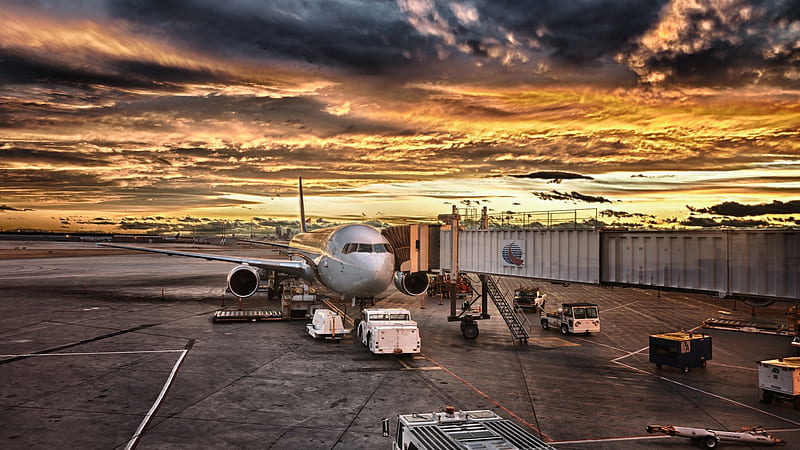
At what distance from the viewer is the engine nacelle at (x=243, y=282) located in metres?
37.0

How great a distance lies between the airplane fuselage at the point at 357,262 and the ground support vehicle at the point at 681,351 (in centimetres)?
1518

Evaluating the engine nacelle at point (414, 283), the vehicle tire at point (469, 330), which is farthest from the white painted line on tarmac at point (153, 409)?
the engine nacelle at point (414, 283)

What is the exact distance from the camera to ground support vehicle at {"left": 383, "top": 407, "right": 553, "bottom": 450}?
9.72 meters

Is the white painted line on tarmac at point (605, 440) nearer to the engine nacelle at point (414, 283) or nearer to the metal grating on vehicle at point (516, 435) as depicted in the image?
the metal grating on vehicle at point (516, 435)

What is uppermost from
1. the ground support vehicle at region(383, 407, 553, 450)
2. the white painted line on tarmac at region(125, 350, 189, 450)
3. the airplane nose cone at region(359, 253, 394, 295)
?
the airplane nose cone at region(359, 253, 394, 295)

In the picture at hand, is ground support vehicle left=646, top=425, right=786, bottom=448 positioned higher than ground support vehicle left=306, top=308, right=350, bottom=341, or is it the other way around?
ground support vehicle left=306, top=308, right=350, bottom=341

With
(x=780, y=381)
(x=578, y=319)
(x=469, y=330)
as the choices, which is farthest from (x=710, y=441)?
(x=578, y=319)

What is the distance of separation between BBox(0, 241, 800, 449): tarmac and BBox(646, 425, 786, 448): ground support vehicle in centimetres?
39

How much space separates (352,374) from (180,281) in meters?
49.9

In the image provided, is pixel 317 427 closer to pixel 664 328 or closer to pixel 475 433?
pixel 475 433

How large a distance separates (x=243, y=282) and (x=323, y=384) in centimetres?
1916

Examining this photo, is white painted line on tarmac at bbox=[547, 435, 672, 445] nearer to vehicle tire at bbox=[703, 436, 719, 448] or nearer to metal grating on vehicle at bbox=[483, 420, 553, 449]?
vehicle tire at bbox=[703, 436, 719, 448]

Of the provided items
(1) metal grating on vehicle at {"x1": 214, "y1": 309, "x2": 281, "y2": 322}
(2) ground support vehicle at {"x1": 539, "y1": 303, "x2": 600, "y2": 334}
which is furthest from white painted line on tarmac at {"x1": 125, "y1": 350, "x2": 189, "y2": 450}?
(2) ground support vehicle at {"x1": 539, "y1": 303, "x2": 600, "y2": 334}

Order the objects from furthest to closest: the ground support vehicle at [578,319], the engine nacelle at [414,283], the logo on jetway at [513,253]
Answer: the engine nacelle at [414,283] < the ground support vehicle at [578,319] < the logo on jetway at [513,253]
